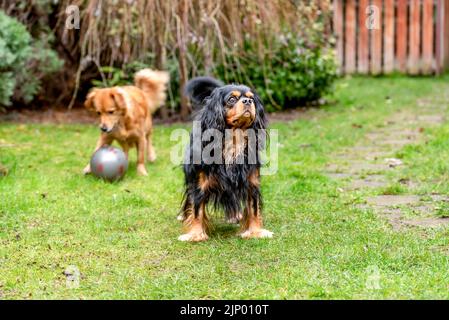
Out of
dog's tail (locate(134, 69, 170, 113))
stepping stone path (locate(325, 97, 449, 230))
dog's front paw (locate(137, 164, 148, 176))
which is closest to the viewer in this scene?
stepping stone path (locate(325, 97, 449, 230))

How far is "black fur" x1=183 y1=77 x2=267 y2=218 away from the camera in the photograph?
516cm

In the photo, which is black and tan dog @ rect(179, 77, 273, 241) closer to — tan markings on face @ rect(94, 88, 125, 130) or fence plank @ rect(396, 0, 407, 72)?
tan markings on face @ rect(94, 88, 125, 130)

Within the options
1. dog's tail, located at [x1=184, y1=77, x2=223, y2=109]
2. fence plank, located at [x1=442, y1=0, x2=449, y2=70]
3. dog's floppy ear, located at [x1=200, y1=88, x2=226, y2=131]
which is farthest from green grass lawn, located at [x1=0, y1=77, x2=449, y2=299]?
fence plank, located at [x1=442, y1=0, x2=449, y2=70]

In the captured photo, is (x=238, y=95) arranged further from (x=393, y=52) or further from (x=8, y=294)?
(x=393, y=52)

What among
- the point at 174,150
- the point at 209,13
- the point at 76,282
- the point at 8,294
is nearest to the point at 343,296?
the point at 76,282

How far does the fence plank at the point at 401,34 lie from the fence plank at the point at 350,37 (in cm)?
91

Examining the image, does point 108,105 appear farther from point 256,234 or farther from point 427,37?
point 427,37

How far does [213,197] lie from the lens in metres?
5.41

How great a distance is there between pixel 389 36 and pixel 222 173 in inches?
458

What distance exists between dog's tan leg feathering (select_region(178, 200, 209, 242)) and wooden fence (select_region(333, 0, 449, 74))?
11.1 metres

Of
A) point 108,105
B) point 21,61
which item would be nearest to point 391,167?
point 108,105

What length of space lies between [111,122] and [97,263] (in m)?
2.81

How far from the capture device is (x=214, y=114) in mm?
5148

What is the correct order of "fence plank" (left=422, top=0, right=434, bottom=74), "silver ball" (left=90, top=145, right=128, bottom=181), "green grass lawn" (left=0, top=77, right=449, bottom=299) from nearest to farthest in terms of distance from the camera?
"green grass lawn" (left=0, top=77, right=449, bottom=299)
"silver ball" (left=90, top=145, right=128, bottom=181)
"fence plank" (left=422, top=0, right=434, bottom=74)
